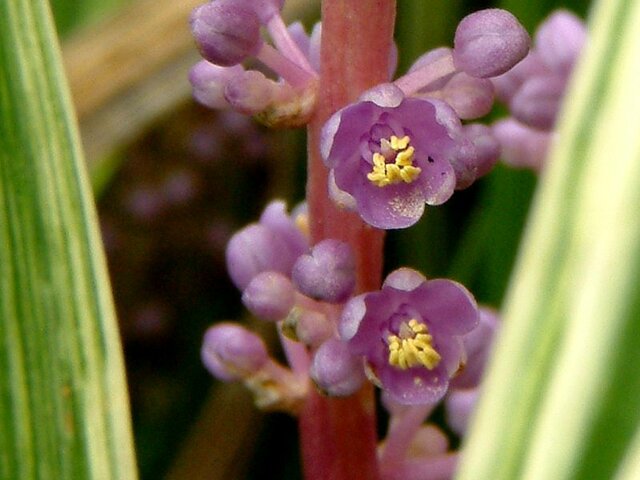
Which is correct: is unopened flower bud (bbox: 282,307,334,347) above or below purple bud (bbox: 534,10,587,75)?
below

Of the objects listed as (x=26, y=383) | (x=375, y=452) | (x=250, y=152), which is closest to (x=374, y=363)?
(x=375, y=452)

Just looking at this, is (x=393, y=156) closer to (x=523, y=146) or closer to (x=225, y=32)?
(x=225, y=32)

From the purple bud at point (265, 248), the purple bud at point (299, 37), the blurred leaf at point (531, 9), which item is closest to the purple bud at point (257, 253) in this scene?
the purple bud at point (265, 248)

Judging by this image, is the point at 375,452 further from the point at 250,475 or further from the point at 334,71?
the point at 250,475

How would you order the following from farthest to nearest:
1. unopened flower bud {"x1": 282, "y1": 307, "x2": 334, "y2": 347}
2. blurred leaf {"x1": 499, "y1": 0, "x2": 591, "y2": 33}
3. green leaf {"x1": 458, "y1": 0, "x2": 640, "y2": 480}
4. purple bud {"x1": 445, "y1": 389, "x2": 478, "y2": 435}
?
blurred leaf {"x1": 499, "y1": 0, "x2": 591, "y2": 33}
purple bud {"x1": 445, "y1": 389, "x2": 478, "y2": 435}
unopened flower bud {"x1": 282, "y1": 307, "x2": 334, "y2": 347}
green leaf {"x1": 458, "y1": 0, "x2": 640, "y2": 480}

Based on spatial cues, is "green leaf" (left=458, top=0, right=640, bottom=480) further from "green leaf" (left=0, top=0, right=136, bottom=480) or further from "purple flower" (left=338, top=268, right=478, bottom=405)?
"green leaf" (left=0, top=0, right=136, bottom=480)

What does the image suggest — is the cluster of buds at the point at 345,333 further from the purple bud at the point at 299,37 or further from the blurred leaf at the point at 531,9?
the blurred leaf at the point at 531,9

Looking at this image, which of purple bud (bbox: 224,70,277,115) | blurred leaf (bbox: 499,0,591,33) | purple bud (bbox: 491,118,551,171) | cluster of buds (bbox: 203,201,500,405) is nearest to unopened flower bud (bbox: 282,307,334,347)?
cluster of buds (bbox: 203,201,500,405)
